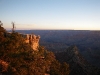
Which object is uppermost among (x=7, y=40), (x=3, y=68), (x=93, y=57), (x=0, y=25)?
(x=0, y=25)

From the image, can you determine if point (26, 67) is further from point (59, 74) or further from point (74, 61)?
point (74, 61)

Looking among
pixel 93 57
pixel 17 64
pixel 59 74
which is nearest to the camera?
pixel 17 64

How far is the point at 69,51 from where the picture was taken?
252 ft

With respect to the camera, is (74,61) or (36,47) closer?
(36,47)

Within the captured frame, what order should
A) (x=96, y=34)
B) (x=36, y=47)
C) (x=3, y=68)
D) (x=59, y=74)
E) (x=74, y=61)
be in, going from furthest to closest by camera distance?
1. (x=96, y=34)
2. (x=74, y=61)
3. (x=36, y=47)
4. (x=59, y=74)
5. (x=3, y=68)

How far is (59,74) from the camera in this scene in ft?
114

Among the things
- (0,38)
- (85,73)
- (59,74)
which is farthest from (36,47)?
(85,73)

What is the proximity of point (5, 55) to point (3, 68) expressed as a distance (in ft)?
16.4

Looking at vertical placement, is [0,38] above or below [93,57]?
above

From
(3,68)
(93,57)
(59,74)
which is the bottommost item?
(93,57)

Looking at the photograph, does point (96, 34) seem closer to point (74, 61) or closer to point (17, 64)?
point (74, 61)

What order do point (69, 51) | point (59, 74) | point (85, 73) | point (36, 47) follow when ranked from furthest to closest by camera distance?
1. point (69, 51)
2. point (85, 73)
3. point (36, 47)
4. point (59, 74)

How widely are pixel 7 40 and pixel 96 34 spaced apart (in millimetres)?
147513

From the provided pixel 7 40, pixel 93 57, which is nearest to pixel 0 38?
pixel 7 40
